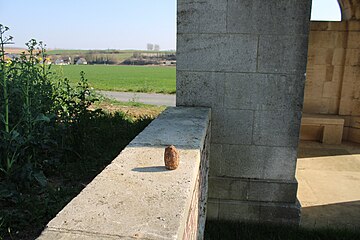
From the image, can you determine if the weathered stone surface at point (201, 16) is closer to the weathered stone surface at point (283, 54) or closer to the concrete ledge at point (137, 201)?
the weathered stone surface at point (283, 54)

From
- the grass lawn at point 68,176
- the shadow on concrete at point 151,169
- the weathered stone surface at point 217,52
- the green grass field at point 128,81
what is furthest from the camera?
the green grass field at point 128,81

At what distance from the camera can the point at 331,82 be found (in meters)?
6.84

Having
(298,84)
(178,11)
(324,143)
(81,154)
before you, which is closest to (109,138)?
(81,154)

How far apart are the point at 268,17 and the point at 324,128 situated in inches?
166

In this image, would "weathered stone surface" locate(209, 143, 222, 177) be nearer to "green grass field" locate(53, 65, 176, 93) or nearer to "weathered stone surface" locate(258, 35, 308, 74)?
"weathered stone surface" locate(258, 35, 308, 74)

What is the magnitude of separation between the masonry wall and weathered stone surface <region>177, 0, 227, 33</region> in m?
4.31

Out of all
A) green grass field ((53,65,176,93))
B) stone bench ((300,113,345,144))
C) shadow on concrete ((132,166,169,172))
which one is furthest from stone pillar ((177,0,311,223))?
green grass field ((53,65,176,93))

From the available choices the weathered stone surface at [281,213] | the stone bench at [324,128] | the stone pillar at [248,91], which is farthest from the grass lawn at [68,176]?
the stone bench at [324,128]

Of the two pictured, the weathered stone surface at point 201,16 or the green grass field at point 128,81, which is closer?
the weathered stone surface at point 201,16

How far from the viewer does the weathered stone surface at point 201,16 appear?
3.16 meters

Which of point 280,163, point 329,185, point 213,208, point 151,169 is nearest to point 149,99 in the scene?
point 329,185

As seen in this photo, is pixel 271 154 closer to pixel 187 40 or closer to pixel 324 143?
pixel 187 40

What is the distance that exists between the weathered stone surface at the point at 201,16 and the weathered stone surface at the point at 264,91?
1.70 ft

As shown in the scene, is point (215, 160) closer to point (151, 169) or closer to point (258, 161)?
point (258, 161)
